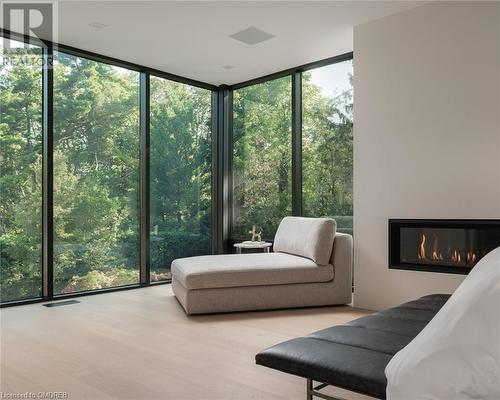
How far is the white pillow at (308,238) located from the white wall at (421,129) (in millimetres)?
261

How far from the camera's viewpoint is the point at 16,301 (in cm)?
440

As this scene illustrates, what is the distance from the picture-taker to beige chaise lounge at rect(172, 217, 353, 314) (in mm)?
3975

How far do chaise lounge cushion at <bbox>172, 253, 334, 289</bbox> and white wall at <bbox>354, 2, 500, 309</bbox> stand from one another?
1.54 ft

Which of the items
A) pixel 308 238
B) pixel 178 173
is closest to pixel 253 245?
pixel 308 238

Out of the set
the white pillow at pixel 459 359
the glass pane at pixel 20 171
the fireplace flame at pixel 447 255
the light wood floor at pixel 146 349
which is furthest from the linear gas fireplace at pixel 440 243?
the glass pane at pixel 20 171

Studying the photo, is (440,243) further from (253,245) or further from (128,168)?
(128,168)

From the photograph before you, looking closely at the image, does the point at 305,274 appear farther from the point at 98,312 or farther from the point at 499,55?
the point at 499,55

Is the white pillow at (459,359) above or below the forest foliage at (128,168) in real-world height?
below

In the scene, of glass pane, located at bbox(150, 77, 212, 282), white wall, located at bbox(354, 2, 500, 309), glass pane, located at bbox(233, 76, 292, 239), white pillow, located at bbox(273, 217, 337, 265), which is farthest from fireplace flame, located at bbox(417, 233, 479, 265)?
glass pane, located at bbox(150, 77, 212, 282)

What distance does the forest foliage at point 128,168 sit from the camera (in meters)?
4.46

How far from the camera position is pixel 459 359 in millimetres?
1300

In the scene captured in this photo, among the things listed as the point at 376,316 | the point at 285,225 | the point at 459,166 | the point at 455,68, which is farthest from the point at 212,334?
the point at 455,68

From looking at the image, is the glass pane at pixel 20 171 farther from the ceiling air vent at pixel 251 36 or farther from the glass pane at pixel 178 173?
the ceiling air vent at pixel 251 36

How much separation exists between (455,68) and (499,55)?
12.7 inches
